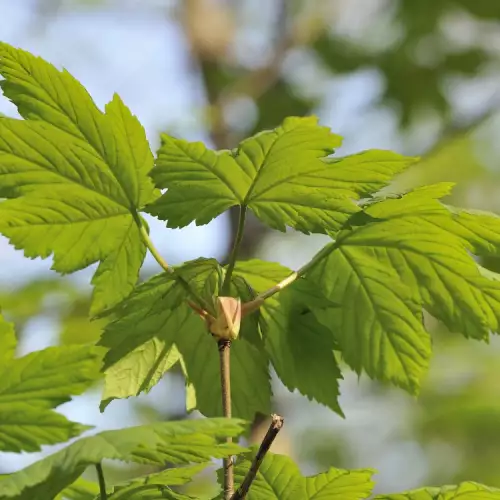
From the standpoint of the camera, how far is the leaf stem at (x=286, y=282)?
0.42 m

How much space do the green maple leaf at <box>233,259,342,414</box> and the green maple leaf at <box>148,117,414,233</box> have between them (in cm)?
7

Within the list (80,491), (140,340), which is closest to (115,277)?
(140,340)

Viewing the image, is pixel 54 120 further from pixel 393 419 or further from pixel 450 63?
pixel 393 419

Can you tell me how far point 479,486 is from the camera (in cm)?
42

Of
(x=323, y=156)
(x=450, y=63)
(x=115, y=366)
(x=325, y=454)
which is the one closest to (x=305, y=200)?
(x=323, y=156)

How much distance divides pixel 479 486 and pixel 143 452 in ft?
Answer: 0.68

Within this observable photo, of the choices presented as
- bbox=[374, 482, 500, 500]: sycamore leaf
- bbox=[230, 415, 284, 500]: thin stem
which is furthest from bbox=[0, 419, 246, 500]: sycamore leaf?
bbox=[374, 482, 500, 500]: sycamore leaf

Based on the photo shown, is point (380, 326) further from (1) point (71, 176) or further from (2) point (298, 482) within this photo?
(1) point (71, 176)

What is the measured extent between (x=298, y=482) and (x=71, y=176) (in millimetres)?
236

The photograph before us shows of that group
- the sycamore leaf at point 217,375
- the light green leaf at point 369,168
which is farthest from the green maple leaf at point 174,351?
the light green leaf at point 369,168

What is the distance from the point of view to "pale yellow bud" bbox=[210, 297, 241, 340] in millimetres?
405

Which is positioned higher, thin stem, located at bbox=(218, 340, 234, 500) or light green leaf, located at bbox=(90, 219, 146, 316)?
light green leaf, located at bbox=(90, 219, 146, 316)

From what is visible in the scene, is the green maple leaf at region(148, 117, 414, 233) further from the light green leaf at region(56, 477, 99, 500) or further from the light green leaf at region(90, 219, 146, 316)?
the light green leaf at region(56, 477, 99, 500)

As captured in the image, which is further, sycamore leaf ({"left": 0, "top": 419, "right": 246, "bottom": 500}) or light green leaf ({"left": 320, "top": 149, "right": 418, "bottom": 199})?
light green leaf ({"left": 320, "top": 149, "right": 418, "bottom": 199})
